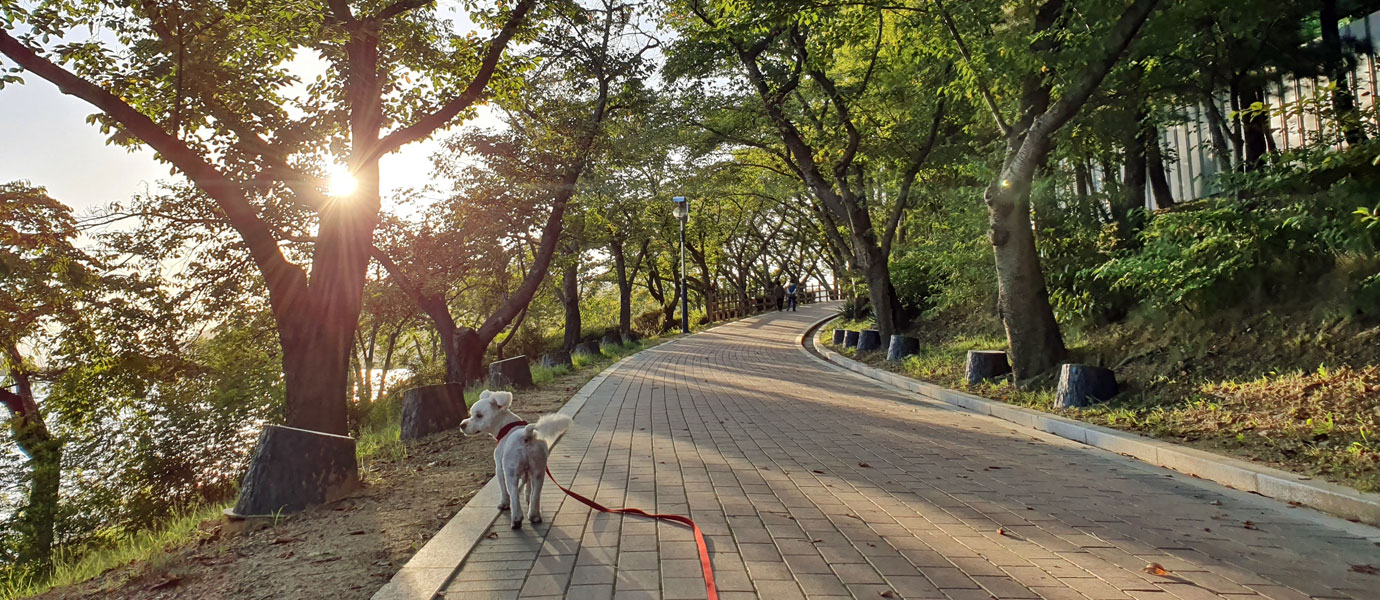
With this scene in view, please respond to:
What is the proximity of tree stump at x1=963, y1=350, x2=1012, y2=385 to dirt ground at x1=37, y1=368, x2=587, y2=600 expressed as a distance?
746 cm

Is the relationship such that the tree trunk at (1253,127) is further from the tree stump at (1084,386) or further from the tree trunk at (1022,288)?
the tree stump at (1084,386)

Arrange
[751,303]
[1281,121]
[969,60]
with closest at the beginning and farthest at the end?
[969,60] < [1281,121] < [751,303]

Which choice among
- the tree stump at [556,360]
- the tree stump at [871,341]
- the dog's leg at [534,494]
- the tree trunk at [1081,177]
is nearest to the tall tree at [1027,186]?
the tree trunk at [1081,177]

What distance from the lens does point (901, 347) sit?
14.9 meters

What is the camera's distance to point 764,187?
28.3 meters

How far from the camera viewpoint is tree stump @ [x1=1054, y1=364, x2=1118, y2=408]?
852 centimetres

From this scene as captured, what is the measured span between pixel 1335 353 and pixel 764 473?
591 centimetres

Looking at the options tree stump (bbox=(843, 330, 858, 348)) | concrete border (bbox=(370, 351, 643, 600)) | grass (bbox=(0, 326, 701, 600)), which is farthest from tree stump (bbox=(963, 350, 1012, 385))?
concrete border (bbox=(370, 351, 643, 600))

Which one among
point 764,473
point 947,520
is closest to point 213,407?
point 764,473

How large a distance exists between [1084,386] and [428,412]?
24.0 feet

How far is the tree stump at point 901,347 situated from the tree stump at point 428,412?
933 centimetres

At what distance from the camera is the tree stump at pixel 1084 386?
8.52 m

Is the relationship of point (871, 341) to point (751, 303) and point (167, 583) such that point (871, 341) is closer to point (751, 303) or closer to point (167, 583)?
point (167, 583)

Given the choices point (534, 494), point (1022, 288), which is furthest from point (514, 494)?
point (1022, 288)
